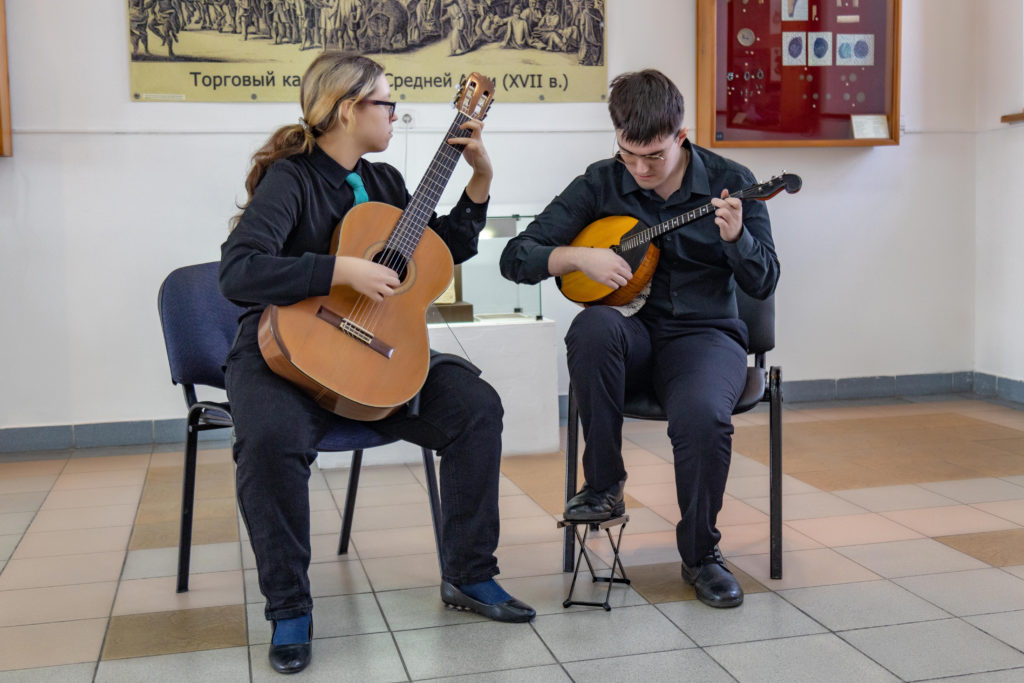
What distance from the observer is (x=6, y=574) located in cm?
258

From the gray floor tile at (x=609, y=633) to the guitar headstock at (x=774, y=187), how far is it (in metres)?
0.93

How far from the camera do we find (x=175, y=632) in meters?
2.20

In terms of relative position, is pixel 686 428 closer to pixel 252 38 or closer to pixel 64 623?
pixel 64 623

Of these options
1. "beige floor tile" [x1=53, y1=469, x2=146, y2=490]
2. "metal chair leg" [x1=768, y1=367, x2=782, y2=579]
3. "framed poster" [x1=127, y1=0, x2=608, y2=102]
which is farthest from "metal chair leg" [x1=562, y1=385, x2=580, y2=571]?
"framed poster" [x1=127, y1=0, x2=608, y2=102]

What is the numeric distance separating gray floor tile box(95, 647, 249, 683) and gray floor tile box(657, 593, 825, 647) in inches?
35.2

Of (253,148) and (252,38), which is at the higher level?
(252,38)

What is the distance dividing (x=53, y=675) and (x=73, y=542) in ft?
3.04

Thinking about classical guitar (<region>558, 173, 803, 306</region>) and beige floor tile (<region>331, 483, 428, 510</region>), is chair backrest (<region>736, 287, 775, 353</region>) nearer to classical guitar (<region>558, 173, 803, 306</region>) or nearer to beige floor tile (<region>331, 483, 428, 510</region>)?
classical guitar (<region>558, 173, 803, 306</region>)

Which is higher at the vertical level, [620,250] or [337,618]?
[620,250]

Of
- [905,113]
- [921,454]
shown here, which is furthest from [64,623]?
[905,113]

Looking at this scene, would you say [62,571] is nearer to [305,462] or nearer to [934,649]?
[305,462]

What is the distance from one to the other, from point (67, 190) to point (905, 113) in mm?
3523

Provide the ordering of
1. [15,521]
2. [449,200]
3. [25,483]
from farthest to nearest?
[449,200], [25,483], [15,521]

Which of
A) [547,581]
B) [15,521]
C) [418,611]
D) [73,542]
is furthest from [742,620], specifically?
[15,521]
